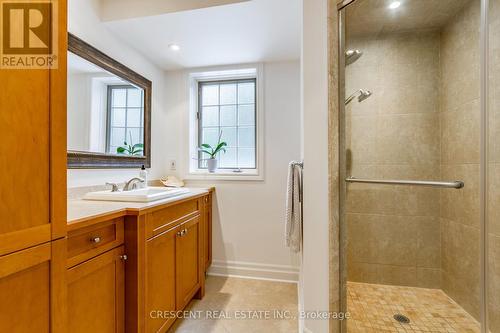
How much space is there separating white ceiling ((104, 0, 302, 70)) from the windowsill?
3.57ft

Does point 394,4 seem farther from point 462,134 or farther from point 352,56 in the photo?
point 462,134

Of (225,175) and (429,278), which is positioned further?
(225,175)

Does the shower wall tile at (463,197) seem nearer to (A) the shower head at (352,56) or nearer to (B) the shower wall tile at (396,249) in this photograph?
(B) the shower wall tile at (396,249)

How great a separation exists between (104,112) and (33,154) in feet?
3.84

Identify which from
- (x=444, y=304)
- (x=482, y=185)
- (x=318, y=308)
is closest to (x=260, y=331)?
(x=318, y=308)

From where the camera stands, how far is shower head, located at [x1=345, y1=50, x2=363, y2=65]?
1.38 meters

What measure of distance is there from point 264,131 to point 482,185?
1.58m

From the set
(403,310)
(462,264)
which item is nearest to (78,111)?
(403,310)

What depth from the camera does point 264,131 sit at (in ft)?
7.61

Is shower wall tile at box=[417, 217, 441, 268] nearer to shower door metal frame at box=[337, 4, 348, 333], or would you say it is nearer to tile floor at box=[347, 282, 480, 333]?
tile floor at box=[347, 282, 480, 333]

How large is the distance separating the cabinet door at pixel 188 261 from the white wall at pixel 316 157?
80 centimetres

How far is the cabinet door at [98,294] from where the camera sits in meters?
0.91

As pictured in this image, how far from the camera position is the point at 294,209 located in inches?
58.1

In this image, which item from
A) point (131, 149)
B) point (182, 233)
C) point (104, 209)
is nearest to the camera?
point (104, 209)
